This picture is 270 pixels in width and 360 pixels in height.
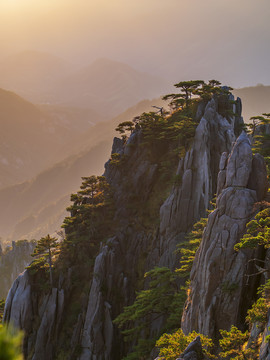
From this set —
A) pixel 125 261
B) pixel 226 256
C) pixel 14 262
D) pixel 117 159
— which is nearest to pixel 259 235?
pixel 226 256

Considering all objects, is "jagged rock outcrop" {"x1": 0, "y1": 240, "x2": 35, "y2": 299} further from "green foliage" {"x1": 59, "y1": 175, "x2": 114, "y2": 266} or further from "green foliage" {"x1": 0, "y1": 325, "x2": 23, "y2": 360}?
"green foliage" {"x1": 0, "y1": 325, "x2": 23, "y2": 360}

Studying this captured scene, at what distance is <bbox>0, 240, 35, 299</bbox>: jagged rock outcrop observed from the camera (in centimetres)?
10582

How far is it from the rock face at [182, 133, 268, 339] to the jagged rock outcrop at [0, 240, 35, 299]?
91791 millimetres

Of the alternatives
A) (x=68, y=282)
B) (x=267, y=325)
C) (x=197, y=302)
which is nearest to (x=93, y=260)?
(x=68, y=282)

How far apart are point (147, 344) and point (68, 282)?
16.0 meters

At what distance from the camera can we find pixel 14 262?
108 meters

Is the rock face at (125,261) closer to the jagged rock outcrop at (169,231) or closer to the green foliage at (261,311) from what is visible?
→ the jagged rock outcrop at (169,231)

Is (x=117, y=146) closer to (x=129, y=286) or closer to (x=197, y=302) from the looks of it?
(x=129, y=286)

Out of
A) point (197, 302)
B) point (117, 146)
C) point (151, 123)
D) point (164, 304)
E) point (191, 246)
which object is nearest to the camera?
point (197, 302)

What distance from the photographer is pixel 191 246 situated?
32.3 meters

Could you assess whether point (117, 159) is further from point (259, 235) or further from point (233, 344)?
point (233, 344)

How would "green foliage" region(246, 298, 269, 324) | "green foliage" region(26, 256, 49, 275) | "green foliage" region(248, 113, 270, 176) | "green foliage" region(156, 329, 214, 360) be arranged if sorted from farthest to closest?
"green foliage" region(26, 256, 49, 275) → "green foliage" region(248, 113, 270, 176) → "green foliage" region(156, 329, 214, 360) → "green foliage" region(246, 298, 269, 324)

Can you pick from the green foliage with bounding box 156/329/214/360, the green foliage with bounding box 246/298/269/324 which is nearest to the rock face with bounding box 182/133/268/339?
the green foliage with bounding box 156/329/214/360

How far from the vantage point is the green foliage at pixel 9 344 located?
4879 millimetres
